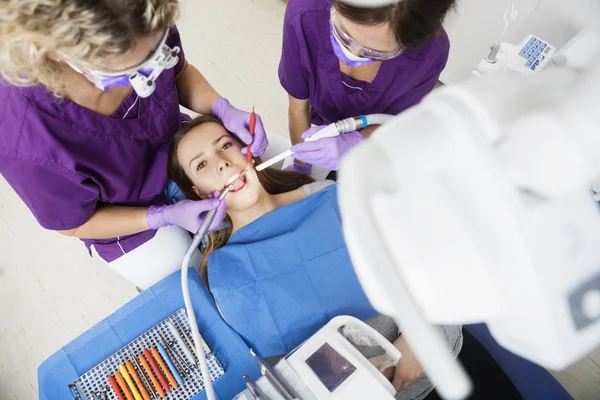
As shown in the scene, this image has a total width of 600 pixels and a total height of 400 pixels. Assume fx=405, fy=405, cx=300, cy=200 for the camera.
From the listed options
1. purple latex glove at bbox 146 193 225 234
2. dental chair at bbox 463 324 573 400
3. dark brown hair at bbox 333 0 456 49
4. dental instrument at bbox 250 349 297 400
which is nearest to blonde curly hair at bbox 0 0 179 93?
dark brown hair at bbox 333 0 456 49

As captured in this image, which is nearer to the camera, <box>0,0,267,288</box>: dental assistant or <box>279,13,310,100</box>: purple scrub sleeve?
<box>0,0,267,288</box>: dental assistant

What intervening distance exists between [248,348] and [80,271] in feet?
3.95

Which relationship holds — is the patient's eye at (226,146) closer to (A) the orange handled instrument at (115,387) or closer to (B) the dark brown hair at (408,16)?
(B) the dark brown hair at (408,16)

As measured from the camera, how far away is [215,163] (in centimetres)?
142

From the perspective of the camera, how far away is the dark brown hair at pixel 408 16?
0.82 metres

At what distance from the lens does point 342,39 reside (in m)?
1.08

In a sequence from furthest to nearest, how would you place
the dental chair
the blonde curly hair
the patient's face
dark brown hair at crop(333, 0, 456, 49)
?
the patient's face, the dental chair, dark brown hair at crop(333, 0, 456, 49), the blonde curly hair

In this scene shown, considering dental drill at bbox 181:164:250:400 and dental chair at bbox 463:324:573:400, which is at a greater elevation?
dental chair at bbox 463:324:573:400

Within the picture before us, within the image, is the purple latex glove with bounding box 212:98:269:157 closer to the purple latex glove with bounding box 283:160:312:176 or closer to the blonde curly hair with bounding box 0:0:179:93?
the purple latex glove with bounding box 283:160:312:176

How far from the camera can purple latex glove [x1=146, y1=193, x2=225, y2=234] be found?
1.32m

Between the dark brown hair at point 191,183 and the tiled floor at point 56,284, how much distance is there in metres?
0.58

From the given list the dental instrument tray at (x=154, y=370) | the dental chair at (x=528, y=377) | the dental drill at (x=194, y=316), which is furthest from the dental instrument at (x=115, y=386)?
the dental chair at (x=528, y=377)

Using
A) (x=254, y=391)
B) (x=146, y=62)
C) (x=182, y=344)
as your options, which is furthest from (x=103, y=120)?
(x=254, y=391)

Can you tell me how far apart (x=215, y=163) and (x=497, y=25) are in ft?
4.70
